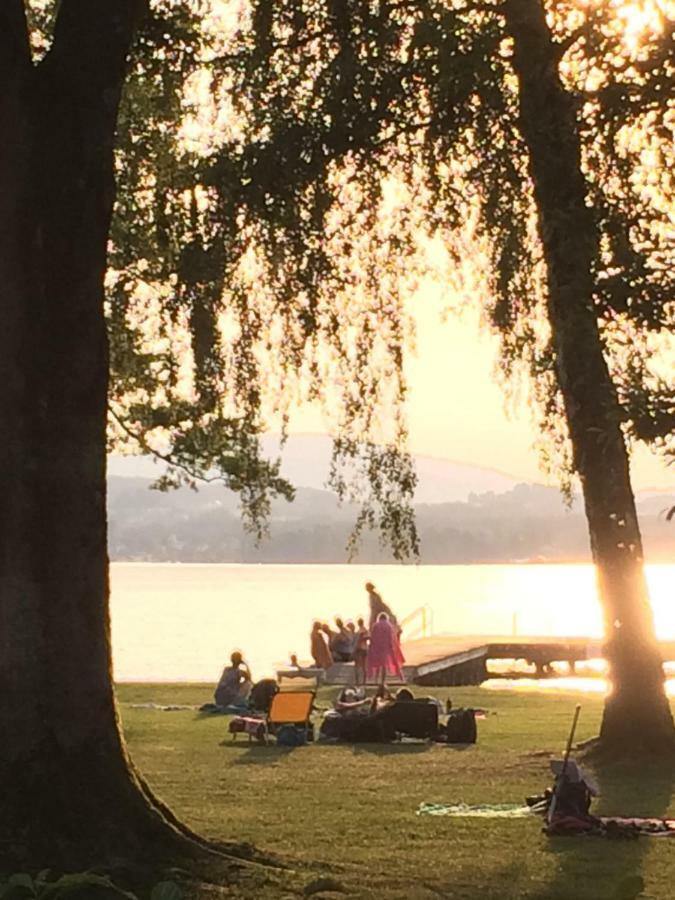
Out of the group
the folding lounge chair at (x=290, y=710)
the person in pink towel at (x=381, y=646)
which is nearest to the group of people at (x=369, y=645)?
the person in pink towel at (x=381, y=646)

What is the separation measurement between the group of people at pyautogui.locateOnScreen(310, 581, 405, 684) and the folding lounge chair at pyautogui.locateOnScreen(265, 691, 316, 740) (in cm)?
709

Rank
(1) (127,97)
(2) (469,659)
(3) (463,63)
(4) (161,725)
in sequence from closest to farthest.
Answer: (3) (463,63)
(1) (127,97)
(4) (161,725)
(2) (469,659)

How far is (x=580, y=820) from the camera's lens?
503 inches

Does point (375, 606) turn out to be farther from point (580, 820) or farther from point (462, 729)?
point (580, 820)

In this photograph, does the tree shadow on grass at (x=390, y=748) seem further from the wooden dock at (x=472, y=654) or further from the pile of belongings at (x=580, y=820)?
the wooden dock at (x=472, y=654)

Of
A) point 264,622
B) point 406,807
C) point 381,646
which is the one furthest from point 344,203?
point 264,622

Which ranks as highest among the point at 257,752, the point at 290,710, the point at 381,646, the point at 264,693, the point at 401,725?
the point at 381,646

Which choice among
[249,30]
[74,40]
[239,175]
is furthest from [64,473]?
[249,30]

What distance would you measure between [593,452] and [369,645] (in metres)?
13.7

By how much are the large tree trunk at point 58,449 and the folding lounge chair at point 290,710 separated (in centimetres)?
1167

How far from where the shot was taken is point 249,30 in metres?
19.0

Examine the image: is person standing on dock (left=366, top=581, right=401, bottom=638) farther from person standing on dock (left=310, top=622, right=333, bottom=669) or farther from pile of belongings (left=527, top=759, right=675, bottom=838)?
pile of belongings (left=527, top=759, right=675, bottom=838)

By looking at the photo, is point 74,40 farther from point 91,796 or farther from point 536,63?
point 536,63

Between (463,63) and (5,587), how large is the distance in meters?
7.60
